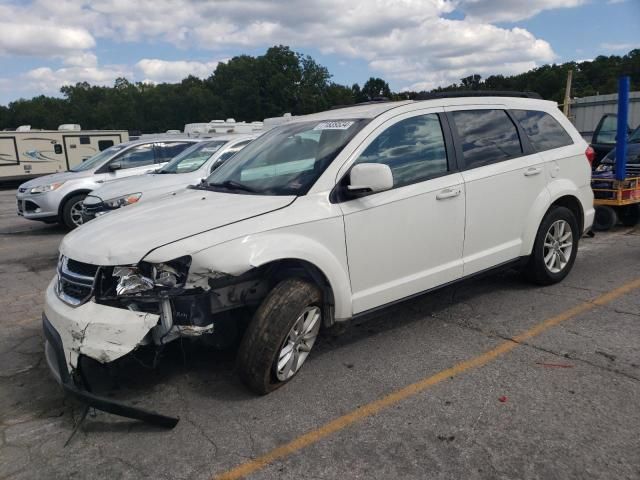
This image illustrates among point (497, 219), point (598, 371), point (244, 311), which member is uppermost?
point (497, 219)

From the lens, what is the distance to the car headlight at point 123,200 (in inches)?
299

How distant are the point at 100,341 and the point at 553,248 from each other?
13.8 feet

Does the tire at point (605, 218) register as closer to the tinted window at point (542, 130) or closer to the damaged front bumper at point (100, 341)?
the tinted window at point (542, 130)

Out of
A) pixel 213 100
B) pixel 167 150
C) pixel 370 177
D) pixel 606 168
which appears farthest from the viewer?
pixel 213 100

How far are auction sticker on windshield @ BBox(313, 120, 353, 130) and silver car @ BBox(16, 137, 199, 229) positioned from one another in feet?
23.7

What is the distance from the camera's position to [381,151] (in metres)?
3.80

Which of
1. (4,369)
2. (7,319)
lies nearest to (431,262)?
(4,369)

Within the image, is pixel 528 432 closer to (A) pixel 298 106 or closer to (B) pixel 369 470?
(B) pixel 369 470

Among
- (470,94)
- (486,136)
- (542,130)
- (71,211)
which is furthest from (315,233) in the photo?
(71,211)

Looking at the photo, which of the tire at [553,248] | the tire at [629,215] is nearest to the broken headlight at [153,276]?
the tire at [553,248]

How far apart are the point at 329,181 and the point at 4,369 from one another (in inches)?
112

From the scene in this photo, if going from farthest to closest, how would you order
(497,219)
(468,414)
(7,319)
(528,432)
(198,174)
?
(198,174)
(7,319)
(497,219)
(468,414)
(528,432)

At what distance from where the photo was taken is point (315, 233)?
340 centimetres

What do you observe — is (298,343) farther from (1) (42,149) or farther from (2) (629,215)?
(1) (42,149)
